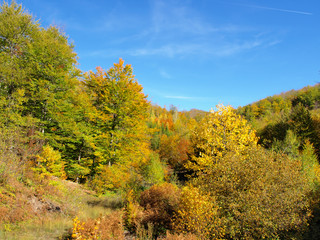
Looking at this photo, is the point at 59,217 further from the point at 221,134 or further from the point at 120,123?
the point at 221,134

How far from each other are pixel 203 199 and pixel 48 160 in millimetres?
11214

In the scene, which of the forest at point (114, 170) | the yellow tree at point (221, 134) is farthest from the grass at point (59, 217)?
the yellow tree at point (221, 134)

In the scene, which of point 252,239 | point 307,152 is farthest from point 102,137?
point 307,152

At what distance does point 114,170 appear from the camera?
16.0 metres

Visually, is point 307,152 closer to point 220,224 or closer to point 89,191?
point 220,224

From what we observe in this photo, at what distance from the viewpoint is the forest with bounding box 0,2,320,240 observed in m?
7.24

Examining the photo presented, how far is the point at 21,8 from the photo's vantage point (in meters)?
16.6

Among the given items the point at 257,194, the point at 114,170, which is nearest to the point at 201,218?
the point at 257,194

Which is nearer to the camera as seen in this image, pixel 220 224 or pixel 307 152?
pixel 220 224

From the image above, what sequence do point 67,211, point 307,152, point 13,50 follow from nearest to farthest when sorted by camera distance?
point 67,211
point 13,50
point 307,152

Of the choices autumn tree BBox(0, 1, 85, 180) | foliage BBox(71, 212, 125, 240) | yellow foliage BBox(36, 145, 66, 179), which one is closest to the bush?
foliage BBox(71, 212, 125, 240)

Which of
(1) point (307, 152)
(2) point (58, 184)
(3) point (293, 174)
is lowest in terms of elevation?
(2) point (58, 184)

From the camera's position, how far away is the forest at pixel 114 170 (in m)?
7.24

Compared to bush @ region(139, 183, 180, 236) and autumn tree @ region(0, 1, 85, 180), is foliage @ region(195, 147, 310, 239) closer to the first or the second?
bush @ region(139, 183, 180, 236)
